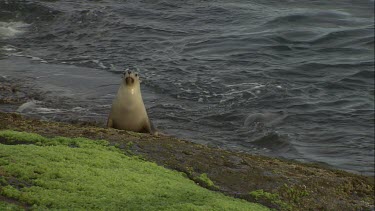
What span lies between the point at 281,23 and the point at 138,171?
55.5 ft

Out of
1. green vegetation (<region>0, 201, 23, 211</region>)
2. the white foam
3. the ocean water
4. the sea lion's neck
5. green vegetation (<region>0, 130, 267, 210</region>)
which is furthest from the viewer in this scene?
the white foam

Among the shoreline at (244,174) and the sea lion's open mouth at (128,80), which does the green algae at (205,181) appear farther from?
the sea lion's open mouth at (128,80)

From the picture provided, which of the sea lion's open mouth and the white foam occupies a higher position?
the sea lion's open mouth

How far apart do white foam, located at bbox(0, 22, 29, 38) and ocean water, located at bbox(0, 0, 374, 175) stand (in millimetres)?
31

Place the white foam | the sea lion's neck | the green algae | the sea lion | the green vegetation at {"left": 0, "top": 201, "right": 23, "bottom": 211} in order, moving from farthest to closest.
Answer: the white foam → the sea lion's neck → the sea lion → the green algae → the green vegetation at {"left": 0, "top": 201, "right": 23, "bottom": 211}

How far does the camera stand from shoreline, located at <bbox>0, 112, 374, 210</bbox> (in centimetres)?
775

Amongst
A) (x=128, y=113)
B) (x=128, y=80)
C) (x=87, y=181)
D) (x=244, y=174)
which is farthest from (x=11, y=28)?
(x=87, y=181)

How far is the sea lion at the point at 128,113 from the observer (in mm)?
11578

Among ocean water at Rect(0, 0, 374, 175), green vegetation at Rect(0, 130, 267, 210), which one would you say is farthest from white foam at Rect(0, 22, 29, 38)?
green vegetation at Rect(0, 130, 267, 210)

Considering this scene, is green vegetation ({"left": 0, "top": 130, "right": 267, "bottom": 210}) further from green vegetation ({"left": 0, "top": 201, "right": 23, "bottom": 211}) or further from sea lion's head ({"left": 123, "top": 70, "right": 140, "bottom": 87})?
sea lion's head ({"left": 123, "top": 70, "right": 140, "bottom": 87})

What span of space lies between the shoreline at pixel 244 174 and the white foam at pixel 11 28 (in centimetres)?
1241

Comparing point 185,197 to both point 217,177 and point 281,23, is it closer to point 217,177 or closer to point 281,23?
point 217,177

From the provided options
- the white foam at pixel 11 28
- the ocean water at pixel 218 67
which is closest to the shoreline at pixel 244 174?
the ocean water at pixel 218 67

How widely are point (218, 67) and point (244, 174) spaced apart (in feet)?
35.2
